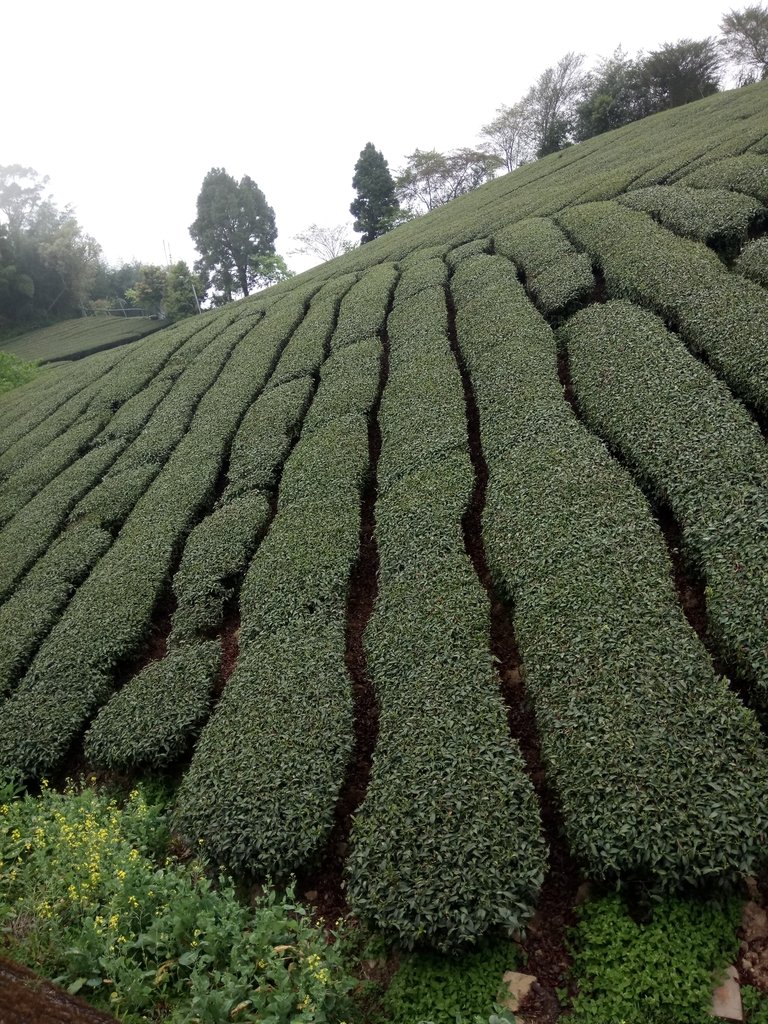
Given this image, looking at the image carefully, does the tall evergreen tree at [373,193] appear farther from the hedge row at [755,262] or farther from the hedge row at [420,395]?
the hedge row at [755,262]

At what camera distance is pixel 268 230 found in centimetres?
5409

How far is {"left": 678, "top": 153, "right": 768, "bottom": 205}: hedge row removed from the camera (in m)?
14.8

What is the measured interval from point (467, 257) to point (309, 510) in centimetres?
1262

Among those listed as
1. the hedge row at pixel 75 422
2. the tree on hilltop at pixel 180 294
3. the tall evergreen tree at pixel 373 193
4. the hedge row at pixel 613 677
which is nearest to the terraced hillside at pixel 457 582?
the hedge row at pixel 613 677

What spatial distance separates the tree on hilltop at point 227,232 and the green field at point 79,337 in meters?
7.48

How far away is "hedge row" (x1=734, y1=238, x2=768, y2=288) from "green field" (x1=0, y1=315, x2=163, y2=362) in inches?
1491

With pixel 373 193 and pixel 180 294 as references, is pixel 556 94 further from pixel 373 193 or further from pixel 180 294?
pixel 180 294

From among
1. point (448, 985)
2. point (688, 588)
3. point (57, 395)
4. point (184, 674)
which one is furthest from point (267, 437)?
point (57, 395)

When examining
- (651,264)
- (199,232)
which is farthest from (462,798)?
(199,232)

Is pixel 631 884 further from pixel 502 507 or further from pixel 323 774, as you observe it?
pixel 502 507

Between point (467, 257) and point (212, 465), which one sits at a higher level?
point (467, 257)

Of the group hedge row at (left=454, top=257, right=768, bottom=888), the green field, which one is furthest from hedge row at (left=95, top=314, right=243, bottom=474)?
the green field

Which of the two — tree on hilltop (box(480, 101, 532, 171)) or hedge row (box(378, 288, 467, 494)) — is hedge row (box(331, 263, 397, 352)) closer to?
hedge row (box(378, 288, 467, 494))

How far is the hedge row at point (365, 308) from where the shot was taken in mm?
17891
